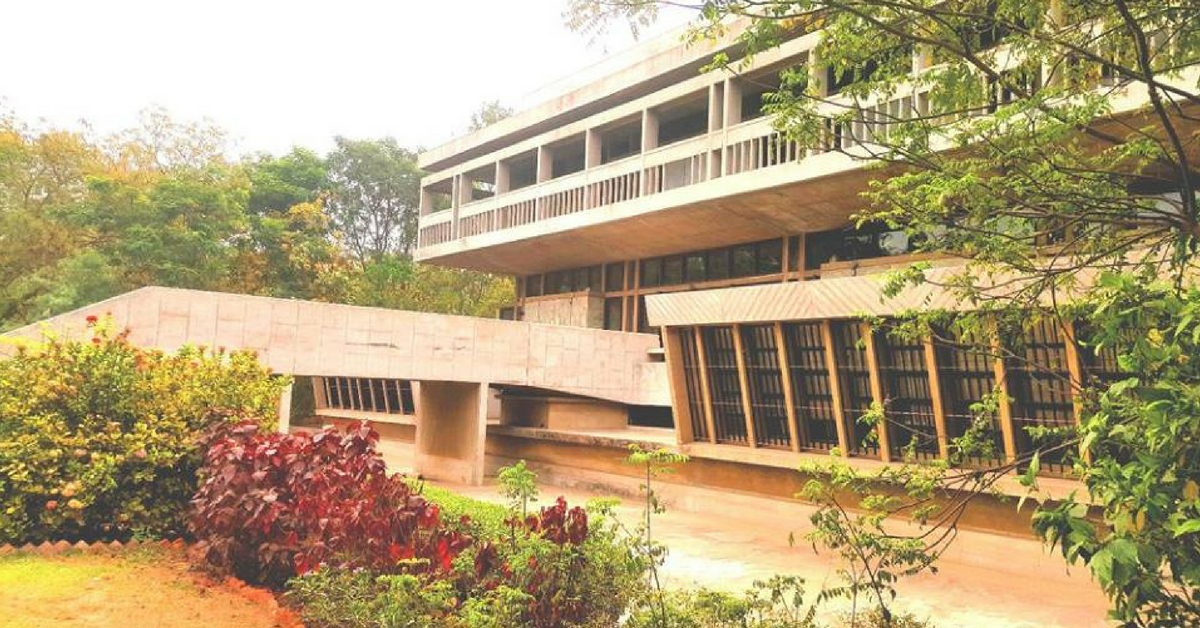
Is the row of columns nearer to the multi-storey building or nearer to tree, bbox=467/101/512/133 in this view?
the multi-storey building

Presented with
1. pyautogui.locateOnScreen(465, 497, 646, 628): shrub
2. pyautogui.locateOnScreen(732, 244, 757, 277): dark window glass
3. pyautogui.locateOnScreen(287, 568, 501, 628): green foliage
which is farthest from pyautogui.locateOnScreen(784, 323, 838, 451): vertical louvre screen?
pyautogui.locateOnScreen(732, 244, 757, 277): dark window glass

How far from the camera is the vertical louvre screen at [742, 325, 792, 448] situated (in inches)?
436

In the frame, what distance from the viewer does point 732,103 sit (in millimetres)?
17219

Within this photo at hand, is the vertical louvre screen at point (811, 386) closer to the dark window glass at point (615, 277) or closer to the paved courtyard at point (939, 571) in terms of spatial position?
the paved courtyard at point (939, 571)

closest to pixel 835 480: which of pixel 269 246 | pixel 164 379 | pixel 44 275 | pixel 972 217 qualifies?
pixel 972 217

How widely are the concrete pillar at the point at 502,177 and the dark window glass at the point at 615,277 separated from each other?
411 cm

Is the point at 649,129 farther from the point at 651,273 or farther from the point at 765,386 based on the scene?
the point at 765,386

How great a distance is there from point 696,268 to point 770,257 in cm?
243

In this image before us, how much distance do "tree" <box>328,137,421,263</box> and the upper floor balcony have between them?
10.4 meters

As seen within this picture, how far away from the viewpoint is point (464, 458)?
16281 millimetres

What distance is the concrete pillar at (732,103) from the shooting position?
1711cm

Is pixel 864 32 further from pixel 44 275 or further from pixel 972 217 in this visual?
pixel 44 275

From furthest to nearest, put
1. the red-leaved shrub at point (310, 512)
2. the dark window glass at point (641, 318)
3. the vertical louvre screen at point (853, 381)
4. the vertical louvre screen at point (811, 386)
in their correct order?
the dark window glass at point (641, 318), the vertical louvre screen at point (811, 386), the vertical louvre screen at point (853, 381), the red-leaved shrub at point (310, 512)

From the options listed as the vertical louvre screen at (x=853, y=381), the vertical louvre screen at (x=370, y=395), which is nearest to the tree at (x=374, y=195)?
the vertical louvre screen at (x=370, y=395)
